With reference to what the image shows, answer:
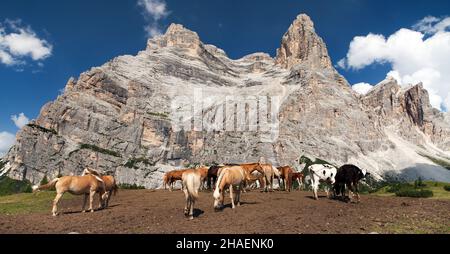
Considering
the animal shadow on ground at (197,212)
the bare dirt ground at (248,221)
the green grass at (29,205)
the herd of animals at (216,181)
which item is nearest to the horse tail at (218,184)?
the herd of animals at (216,181)

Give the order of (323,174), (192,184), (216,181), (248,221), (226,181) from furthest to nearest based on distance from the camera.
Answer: (323,174), (216,181), (226,181), (192,184), (248,221)

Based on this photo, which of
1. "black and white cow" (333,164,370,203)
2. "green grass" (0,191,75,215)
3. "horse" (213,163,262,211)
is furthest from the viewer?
"black and white cow" (333,164,370,203)

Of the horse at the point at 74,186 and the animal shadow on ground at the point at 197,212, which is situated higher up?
the horse at the point at 74,186

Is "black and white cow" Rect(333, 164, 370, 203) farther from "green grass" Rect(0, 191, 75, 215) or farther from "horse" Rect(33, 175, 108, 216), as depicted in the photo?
"green grass" Rect(0, 191, 75, 215)

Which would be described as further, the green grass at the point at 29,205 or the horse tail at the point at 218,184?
the green grass at the point at 29,205

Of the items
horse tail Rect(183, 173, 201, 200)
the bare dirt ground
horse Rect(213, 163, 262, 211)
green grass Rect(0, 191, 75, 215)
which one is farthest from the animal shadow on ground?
green grass Rect(0, 191, 75, 215)

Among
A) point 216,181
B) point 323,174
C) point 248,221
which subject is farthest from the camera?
point 323,174

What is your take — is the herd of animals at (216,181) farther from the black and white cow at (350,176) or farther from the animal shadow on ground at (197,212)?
the animal shadow on ground at (197,212)

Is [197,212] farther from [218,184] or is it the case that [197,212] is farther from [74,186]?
[74,186]

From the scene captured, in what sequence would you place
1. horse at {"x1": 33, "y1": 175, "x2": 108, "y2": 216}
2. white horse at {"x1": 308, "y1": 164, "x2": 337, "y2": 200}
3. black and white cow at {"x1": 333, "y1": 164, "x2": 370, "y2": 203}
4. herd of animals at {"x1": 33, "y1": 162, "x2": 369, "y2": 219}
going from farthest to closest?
white horse at {"x1": 308, "y1": 164, "x2": 337, "y2": 200}
black and white cow at {"x1": 333, "y1": 164, "x2": 370, "y2": 203}
horse at {"x1": 33, "y1": 175, "x2": 108, "y2": 216}
herd of animals at {"x1": 33, "y1": 162, "x2": 369, "y2": 219}

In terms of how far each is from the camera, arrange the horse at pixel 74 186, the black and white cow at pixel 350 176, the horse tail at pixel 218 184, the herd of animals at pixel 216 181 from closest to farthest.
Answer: the herd of animals at pixel 216 181 < the horse tail at pixel 218 184 < the horse at pixel 74 186 < the black and white cow at pixel 350 176

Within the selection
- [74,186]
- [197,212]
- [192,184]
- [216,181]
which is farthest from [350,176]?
[74,186]
